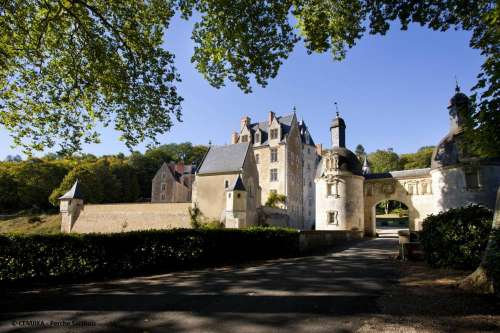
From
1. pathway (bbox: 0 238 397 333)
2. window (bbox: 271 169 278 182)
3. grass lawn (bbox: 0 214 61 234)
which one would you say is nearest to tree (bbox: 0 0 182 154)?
pathway (bbox: 0 238 397 333)

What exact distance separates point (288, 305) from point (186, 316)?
1.87 meters

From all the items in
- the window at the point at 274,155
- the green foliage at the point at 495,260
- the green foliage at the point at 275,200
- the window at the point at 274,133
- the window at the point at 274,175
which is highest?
the window at the point at 274,133

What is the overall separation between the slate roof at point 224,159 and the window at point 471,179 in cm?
1658

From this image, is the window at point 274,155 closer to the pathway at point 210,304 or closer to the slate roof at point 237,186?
the slate roof at point 237,186

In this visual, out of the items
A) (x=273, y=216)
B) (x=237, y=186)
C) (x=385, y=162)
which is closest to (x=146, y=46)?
(x=237, y=186)

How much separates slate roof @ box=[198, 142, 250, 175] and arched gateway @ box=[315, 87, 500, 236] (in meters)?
7.13

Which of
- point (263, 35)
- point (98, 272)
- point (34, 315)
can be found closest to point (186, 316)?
point (34, 315)

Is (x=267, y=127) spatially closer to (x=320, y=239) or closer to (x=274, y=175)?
(x=274, y=175)

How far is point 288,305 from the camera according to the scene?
18.6 feet

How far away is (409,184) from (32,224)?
45.5 meters

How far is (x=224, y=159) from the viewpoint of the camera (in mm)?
28656

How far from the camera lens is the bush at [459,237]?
8.78 meters

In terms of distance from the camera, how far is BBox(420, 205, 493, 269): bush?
878 centimetres

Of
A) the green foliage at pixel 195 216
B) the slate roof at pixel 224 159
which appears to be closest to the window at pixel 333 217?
the slate roof at pixel 224 159
